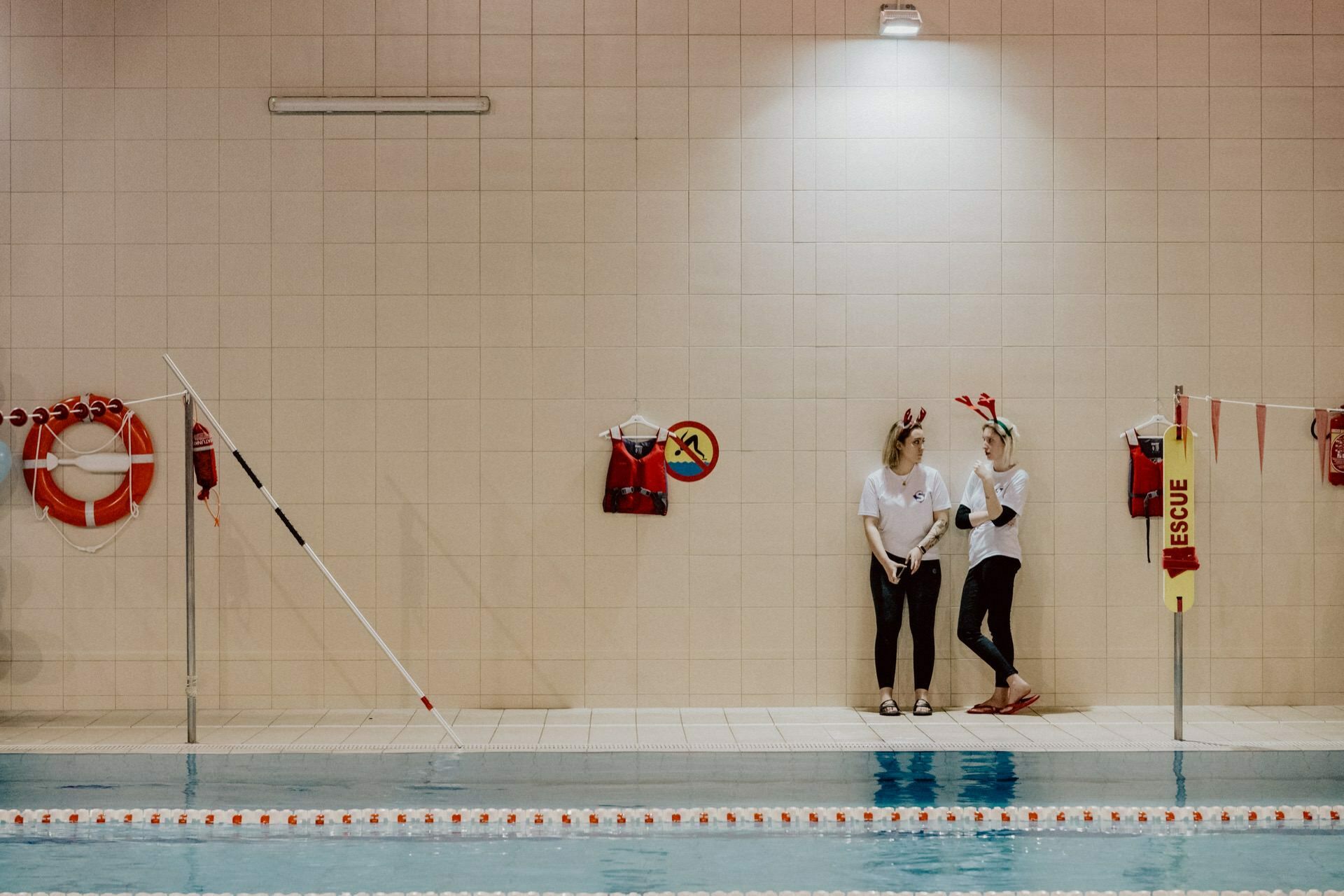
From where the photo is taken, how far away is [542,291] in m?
6.69

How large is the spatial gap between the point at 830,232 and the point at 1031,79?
1.50 meters

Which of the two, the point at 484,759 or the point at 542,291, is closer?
the point at 484,759

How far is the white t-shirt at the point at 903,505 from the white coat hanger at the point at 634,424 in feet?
4.21

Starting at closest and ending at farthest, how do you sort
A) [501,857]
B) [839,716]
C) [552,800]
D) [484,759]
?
1. [501,857]
2. [552,800]
3. [484,759]
4. [839,716]

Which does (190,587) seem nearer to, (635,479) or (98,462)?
(98,462)

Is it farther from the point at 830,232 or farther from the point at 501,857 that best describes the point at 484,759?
the point at 830,232

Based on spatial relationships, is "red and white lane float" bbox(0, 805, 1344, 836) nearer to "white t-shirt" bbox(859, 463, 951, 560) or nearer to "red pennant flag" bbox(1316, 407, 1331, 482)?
"white t-shirt" bbox(859, 463, 951, 560)

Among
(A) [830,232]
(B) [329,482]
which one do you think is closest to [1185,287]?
(A) [830,232]

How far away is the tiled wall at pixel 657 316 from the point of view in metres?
6.64

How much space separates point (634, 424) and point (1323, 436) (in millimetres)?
3956

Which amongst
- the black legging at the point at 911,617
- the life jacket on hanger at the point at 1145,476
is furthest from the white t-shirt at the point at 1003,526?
the life jacket on hanger at the point at 1145,476

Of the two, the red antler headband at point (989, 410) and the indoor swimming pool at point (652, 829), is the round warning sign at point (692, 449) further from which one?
the indoor swimming pool at point (652, 829)

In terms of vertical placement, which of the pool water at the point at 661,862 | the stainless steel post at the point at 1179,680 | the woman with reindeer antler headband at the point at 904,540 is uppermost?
the woman with reindeer antler headband at the point at 904,540

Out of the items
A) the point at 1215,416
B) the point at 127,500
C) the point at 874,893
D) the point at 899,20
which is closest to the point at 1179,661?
the point at 1215,416
